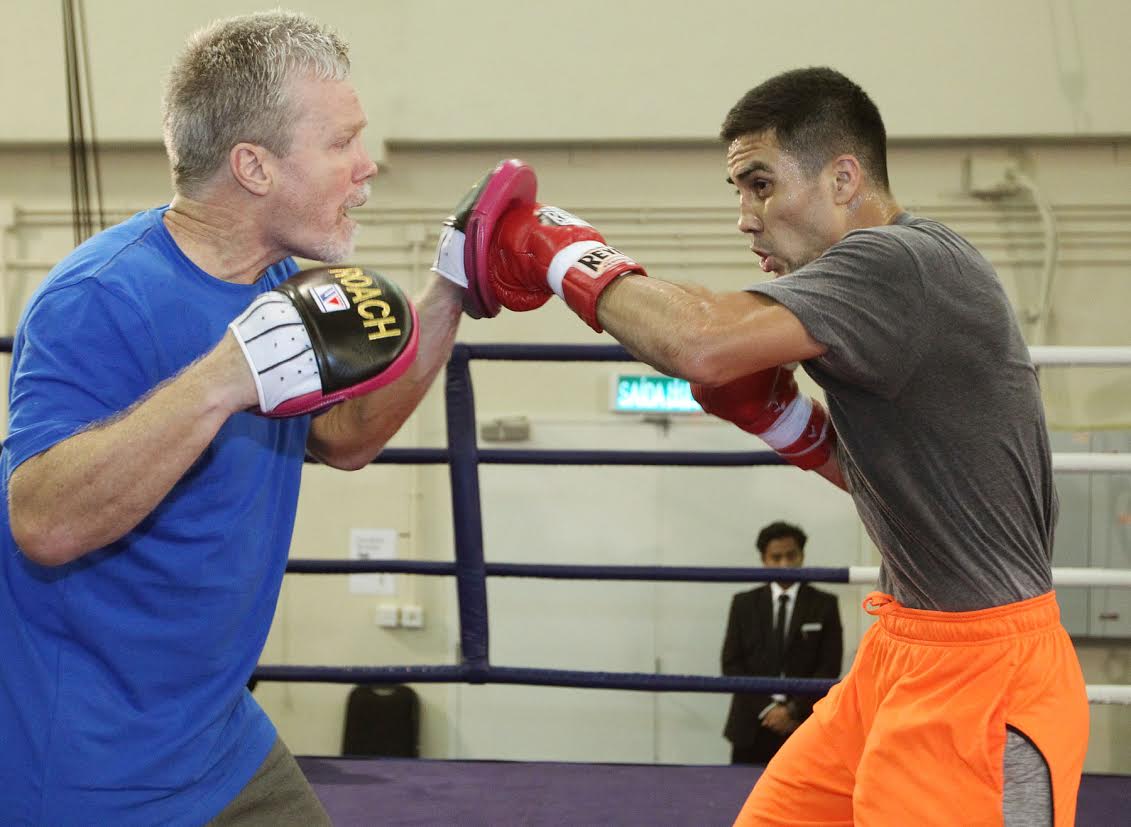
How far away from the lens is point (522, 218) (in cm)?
173

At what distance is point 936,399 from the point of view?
1494 millimetres

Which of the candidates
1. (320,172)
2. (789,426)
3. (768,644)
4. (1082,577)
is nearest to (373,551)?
(768,644)

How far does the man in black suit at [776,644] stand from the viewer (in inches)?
181

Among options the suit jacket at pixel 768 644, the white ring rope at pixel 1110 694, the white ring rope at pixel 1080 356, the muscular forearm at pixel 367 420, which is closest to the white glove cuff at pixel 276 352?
the muscular forearm at pixel 367 420

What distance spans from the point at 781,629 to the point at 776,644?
2.5 inches

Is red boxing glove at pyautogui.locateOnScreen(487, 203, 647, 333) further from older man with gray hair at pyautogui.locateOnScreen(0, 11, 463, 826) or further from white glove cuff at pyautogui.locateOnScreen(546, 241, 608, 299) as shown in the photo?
older man with gray hair at pyautogui.locateOnScreen(0, 11, 463, 826)

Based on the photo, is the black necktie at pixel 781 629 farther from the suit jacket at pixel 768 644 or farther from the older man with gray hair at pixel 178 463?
the older man with gray hair at pixel 178 463

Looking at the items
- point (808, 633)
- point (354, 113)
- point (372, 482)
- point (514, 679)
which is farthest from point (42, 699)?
point (372, 482)

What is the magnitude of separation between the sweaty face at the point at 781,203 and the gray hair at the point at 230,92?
2.15 ft

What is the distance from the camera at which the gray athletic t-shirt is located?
4.76ft

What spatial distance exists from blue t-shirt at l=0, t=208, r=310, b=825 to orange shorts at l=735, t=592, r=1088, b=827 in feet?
2.66

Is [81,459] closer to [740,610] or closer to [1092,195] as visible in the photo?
[740,610]

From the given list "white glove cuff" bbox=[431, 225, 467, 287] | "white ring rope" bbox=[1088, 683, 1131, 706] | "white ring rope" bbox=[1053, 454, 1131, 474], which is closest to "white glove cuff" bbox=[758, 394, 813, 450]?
"white glove cuff" bbox=[431, 225, 467, 287]

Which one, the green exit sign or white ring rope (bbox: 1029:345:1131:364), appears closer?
white ring rope (bbox: 1029:345:1131:364)
